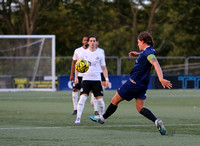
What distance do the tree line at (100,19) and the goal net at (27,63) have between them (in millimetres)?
10611

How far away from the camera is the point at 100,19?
150ft

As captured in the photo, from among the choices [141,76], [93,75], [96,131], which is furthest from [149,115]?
[93,75]

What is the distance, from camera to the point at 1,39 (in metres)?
30.1

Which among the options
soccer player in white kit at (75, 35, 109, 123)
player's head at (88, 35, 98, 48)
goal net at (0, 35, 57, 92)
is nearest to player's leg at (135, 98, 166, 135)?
soccer player in white kit at (75, 35, 109, 123)

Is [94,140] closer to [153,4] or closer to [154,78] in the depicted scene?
[154,78]

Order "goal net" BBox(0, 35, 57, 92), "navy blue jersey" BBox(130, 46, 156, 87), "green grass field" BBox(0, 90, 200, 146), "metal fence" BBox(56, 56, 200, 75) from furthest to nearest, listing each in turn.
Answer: "metal fence" BBox(56, 56, 200, 75) < "goal net" BBox(0, 35, 57, 92) < "navy blue jersey" BBox(130, 46, 156, 87) < "green grass field" BBox(0, 90, 200, 146)

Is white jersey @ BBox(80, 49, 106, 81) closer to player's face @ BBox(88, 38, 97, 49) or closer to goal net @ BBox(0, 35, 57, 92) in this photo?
player's face @ BBox(88, 38, 97, 49)

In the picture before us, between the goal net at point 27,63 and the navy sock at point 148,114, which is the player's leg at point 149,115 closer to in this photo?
the navy sock at point 148,114

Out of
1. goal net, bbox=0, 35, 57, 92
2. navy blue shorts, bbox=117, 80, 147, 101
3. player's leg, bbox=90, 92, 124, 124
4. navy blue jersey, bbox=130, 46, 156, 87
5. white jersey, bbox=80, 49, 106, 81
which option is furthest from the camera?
goal net, bbox=0, 35, 57, 92

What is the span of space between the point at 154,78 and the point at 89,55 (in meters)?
19.1

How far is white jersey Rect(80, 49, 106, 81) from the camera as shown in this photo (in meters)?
12.5

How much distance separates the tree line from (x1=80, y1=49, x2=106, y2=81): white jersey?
94.6ft

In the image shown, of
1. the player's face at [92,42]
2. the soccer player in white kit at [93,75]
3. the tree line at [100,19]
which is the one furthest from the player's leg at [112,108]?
the tree line at [100,19]

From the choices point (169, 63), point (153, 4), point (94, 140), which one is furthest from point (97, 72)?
point (153, 4)
